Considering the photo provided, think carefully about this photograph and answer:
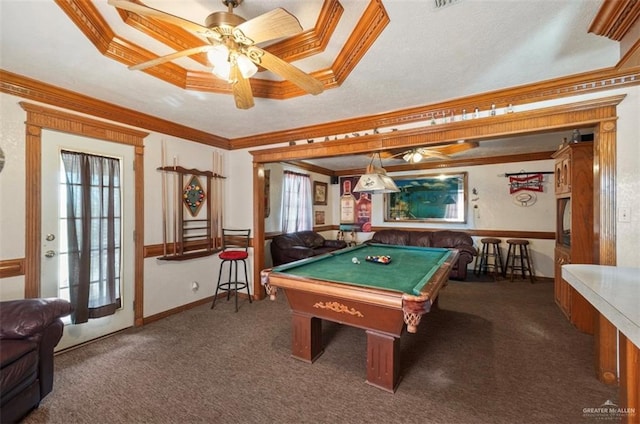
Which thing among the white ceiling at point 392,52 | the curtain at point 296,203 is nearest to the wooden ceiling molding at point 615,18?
the white ceiling at point 392,52

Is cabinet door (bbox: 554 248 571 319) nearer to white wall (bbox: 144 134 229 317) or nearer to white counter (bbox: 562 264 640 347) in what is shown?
white counter (bbox: 562 264 640 347)

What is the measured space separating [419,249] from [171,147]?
367cm

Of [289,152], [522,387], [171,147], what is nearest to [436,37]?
[289,152]

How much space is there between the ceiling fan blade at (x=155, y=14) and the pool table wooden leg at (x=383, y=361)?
91.3 inches

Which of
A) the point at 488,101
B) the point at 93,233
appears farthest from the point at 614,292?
the point at 93,233

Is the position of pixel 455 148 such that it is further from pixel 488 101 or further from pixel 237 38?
pixel 237 38

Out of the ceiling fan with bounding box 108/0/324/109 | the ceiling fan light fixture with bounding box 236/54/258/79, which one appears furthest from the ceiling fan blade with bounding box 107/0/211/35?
the ceiling fan light fixture with bounding box 236/54/258/79

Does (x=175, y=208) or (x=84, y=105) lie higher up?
(x=84, y=105)

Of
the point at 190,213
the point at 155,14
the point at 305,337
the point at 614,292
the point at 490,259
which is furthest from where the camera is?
the point at 490,259

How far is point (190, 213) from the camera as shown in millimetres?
3787

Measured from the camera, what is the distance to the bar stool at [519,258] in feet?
17.0

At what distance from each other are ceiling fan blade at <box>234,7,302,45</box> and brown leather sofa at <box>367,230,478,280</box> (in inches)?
191

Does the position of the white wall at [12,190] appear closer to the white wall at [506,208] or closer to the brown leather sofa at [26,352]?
the brown leather sofa at [26,352]

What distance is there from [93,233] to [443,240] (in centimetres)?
574
